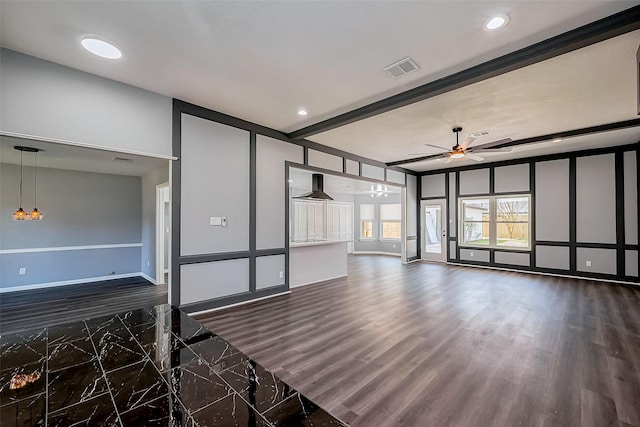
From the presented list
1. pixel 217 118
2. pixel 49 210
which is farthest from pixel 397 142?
pixel 49 210

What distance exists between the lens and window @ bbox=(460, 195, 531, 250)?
7.62 m

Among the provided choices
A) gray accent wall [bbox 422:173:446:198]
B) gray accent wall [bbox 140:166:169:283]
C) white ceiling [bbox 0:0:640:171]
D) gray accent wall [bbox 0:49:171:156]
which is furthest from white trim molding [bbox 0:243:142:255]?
gray accent wall [bbox 422:173:446:198]

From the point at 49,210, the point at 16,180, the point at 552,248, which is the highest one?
the point at 16,180

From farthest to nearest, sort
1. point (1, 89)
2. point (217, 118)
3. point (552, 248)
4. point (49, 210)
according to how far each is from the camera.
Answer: point (552, 248)
point (49, 210)
point (217, 118)
point (1, 89)

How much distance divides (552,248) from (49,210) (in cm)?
1169

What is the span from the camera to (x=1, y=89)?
2715 millimetres

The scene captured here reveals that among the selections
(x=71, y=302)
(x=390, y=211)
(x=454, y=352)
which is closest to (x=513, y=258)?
(x=390, y=211)

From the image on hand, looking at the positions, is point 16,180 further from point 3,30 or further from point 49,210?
point 3,30

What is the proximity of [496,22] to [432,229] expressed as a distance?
315 inches

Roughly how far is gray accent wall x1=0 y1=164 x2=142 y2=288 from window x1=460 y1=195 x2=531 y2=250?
924 centimetres

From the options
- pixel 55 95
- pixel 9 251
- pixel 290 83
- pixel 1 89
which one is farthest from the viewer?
pixel 9 251

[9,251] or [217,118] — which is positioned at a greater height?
[217,118]

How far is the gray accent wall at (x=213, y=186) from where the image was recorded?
4.01m

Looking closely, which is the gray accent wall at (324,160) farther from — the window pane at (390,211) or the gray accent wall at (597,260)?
the gray accent wall at (597,260)
